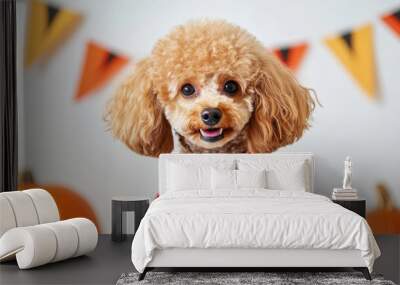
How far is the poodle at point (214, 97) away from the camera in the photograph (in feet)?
17.6

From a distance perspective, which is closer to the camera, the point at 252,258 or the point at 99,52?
the point at 252,258

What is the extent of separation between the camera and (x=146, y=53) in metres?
5.90

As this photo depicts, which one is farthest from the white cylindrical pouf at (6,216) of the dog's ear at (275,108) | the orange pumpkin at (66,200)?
the dog's ear at (275,108)

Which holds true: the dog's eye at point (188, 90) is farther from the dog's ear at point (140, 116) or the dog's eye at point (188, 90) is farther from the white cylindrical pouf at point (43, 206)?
the white cylindrical pouf at point (43, 206)

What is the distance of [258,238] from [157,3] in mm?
2770

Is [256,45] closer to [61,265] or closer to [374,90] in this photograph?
[374,90]

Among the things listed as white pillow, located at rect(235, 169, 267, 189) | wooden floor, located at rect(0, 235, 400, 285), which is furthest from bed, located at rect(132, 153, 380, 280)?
white pillow, located at rect(235, 169, 267, 189)

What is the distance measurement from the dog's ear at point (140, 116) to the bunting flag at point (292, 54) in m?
1.19

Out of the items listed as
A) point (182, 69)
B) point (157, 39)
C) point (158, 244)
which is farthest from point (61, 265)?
point (157, 39)

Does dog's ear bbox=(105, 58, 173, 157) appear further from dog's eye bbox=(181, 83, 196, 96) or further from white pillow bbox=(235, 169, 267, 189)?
white pillow bbox=(235, 169, 267, 189)

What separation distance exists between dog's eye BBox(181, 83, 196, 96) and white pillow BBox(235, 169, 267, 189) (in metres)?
→ 0.78

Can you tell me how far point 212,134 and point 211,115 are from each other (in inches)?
9.3

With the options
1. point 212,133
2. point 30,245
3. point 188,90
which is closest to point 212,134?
point 212,133

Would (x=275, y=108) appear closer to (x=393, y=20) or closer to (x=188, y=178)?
(x=188, y=178)
